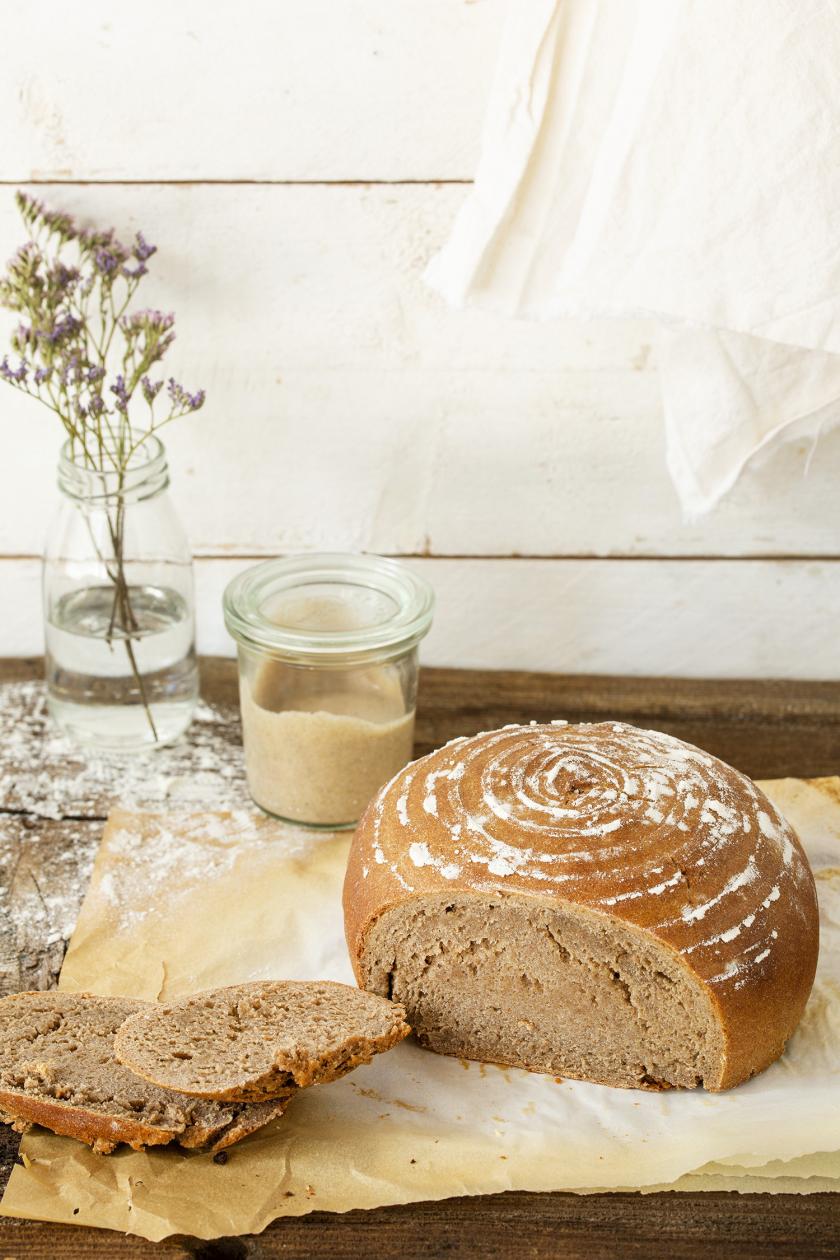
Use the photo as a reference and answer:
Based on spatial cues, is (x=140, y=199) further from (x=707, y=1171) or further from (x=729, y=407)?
(x=707, y=1171)

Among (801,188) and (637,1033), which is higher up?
(801,188)

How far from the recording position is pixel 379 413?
6.08ft

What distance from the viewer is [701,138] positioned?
136 centimetres

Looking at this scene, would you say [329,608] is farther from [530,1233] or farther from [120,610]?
[530,1233]

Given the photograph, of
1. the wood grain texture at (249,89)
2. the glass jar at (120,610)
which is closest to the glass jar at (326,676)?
the glass jar at (120,610)

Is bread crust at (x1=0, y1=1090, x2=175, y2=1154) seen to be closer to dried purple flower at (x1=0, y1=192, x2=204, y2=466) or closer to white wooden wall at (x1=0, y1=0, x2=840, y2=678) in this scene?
dried purple flower at (x1=0, y1=192, x2=204, y2=466)

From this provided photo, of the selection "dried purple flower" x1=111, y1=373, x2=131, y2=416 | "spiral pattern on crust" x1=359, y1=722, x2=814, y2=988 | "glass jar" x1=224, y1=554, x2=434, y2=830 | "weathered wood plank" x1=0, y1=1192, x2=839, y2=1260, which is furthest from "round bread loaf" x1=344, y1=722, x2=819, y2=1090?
"dried purple flower" x1=111, y1=373, x2=131, y2=416

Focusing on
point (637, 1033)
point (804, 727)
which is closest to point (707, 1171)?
point (637, 1033)

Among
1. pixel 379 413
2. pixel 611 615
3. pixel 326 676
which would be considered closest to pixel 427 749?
pixel 326 676

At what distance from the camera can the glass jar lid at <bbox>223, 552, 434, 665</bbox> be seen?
156 centimetres

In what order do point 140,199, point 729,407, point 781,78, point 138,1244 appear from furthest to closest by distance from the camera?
1. point 140,199
2. point 729,407
3. point 781,78
4. point 138,1244

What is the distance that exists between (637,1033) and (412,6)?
4.06ft

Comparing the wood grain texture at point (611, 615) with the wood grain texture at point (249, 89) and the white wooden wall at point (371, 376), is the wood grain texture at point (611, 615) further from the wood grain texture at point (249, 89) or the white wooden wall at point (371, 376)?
the wood grain texture at point (249, 89)

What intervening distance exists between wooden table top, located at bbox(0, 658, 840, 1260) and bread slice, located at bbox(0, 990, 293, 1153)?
5 cm
